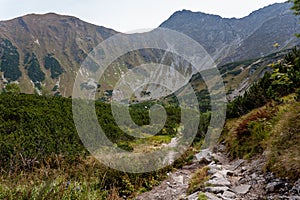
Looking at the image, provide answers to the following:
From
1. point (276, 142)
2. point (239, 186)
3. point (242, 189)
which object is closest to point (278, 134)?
point (276, 142)

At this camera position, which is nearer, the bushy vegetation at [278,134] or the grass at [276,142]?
the bushy vegetation at [278,134]

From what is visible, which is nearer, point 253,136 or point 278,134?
point 278,134

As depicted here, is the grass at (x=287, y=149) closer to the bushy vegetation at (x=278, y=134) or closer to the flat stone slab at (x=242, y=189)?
the bushy vegetation at (x=278, y=134)

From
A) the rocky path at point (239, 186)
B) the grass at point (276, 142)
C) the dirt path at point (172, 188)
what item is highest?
the grass at point (276, 142)

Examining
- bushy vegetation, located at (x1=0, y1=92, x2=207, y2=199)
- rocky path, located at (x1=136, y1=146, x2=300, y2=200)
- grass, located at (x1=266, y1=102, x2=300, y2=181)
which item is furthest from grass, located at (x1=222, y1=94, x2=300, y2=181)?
bushy vegetation, located at (x1=0, y1=92, x2=207, y2=199)

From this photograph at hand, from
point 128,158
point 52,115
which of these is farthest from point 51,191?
point 52,115

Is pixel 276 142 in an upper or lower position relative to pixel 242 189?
upper

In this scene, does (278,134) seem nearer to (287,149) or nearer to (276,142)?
(276,142)

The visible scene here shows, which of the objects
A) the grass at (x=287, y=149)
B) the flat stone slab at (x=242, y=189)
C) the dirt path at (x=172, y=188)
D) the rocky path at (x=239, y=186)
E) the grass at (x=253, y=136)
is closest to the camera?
the rocky path at (x=239, y=186)

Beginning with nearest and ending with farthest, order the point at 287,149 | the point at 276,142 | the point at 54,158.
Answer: the point at 54,158 → the point at 287,149 → the point at 276,142

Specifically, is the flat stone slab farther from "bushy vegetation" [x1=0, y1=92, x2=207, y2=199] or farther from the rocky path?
"bushy vegetation" [x1=0, y1=92, x2=207, y2=199]

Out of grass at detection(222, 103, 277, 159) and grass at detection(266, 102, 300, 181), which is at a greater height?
grass at detection(266, 102, 300, 181)

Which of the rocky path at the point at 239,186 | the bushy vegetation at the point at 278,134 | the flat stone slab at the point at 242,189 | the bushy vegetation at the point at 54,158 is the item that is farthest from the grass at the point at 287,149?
the bushy vegetation at the point at 54,158

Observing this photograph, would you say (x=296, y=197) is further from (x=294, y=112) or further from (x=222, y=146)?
(x=222, y=146)
